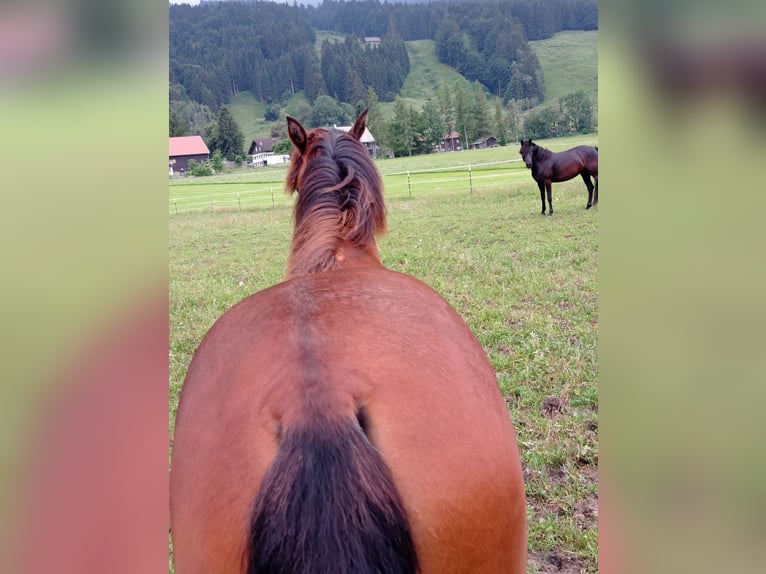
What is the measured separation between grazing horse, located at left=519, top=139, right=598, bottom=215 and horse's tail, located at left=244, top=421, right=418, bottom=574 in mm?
11348

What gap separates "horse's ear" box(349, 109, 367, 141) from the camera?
103 inches

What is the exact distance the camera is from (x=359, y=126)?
2660 millimetres

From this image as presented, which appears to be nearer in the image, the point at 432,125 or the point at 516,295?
the point at 432,125

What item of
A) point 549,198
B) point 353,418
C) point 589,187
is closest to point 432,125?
point 353,418

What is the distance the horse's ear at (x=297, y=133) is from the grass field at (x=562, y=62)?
1197 millimetres

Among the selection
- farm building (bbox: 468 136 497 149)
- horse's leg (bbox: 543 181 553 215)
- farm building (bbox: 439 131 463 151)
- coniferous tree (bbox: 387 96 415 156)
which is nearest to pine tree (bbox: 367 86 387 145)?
coniferous tree (bbox: 387 96 415 156)

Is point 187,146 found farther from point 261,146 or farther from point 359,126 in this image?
point 261,146

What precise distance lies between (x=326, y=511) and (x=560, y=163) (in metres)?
12.0

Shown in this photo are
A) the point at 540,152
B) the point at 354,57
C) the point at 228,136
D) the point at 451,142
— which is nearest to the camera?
the point at 228,136
